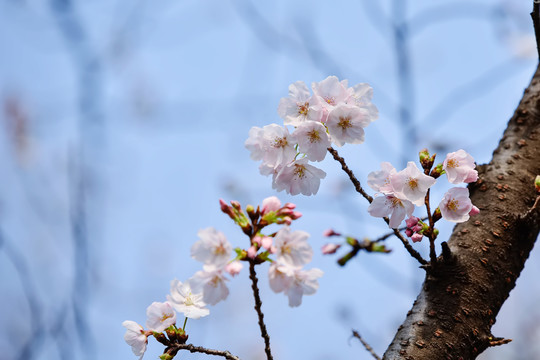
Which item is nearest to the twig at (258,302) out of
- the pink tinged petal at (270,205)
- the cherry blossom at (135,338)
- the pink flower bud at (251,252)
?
the pink flower bud at (251,252)

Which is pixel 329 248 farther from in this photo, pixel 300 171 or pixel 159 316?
pixel 159 316

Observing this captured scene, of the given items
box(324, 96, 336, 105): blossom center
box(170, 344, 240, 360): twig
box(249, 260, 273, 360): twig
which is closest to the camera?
box(249, 260, 273, 360): twig

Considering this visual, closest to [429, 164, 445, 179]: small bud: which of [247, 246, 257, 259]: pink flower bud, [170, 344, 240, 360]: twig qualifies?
[247, 246, 257, 259]: pink flower bud

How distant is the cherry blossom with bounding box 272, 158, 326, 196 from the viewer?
1173 mm

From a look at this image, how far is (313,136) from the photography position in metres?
1.09

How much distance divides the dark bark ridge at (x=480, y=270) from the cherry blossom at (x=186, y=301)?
563 millimetres

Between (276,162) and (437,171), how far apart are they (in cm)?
45

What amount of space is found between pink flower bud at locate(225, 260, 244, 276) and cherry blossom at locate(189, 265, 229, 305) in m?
0.03

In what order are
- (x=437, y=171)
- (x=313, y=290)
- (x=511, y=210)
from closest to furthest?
(x=313, y=290) < (x=437, y=171) < (x=511, y=210)

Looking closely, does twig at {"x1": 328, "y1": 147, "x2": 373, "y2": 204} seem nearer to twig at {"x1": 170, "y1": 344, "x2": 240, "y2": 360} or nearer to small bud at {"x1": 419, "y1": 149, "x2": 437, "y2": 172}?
small bud at {"x1": 419, "y1": 149, "x2": 437, "y2": 172}

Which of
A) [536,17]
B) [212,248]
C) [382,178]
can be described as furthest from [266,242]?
[536,17]

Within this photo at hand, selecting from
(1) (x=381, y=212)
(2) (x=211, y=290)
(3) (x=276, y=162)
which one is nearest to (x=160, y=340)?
(2) (x=211, y=290)

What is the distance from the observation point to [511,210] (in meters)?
1.37

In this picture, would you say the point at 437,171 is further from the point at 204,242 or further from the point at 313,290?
the point at 204,242
